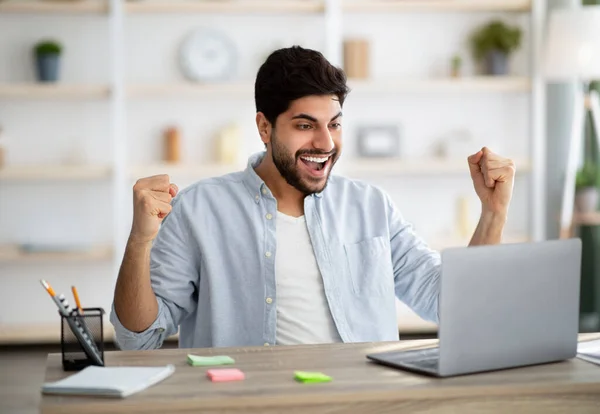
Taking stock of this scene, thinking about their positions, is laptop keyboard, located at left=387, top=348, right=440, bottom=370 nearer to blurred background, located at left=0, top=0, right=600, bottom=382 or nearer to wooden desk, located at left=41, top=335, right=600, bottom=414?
wooden desk, located at left=41, top=335, right=600, bottom=414

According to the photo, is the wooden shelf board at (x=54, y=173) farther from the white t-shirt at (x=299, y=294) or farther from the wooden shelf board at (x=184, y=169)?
the white t-shirt at (x=299, y=294)

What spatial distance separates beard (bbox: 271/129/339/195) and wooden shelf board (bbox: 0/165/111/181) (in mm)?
3025

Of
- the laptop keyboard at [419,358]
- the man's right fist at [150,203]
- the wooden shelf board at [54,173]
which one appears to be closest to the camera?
the laptop keyboard at [419,358]

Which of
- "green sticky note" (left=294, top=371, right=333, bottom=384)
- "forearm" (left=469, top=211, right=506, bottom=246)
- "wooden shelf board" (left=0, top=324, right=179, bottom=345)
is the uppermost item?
"forearm" (left=469, top=211, right=506, bottom=246)

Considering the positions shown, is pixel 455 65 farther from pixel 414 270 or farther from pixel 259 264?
pixel 259 264

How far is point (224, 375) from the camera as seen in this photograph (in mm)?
1643

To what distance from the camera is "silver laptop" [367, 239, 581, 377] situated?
1.65 metres

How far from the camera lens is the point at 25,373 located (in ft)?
15.3

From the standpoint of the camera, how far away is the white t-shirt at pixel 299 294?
2352 mm

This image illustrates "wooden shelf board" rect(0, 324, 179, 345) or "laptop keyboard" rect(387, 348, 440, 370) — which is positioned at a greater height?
"laptop keyboard" rect(387, 348, 440, 370)

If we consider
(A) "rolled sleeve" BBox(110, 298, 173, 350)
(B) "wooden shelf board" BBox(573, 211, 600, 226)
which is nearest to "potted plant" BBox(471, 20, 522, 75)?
(B) "wooden shelf board" BBox(573, 211, 600, 226)

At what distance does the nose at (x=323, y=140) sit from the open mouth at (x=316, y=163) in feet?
0.08

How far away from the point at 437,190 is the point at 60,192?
7.44 feet

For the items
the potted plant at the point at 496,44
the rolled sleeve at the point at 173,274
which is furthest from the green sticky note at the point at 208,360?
the potted plant at the point at 496,44
